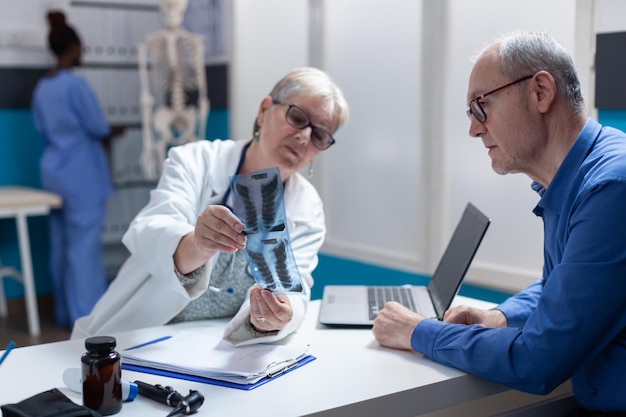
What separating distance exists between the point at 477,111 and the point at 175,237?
733mm

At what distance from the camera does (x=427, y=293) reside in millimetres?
2145

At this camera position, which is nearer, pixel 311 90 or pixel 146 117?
pixel 311 90

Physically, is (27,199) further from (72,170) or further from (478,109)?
(478,109)

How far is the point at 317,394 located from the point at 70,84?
12.4ft

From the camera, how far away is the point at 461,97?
3.25 meters

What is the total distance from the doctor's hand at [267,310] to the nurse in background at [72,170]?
3355mm

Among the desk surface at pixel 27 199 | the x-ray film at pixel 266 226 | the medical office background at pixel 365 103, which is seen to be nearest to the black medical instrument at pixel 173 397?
the x-ray film at pixel 266 226

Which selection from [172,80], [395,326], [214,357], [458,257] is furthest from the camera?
[172,80]

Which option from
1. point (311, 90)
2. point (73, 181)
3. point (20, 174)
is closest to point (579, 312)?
point (311, 90)

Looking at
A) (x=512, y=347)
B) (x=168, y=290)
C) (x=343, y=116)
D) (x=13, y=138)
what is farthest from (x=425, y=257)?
(x=13, y=138)

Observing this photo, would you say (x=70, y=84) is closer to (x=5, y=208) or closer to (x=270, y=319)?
(x=5, y=208)

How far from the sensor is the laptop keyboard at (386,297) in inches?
78.6

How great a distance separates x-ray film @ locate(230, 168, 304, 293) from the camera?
5.05 ft

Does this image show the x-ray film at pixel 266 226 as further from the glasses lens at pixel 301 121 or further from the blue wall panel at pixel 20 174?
the blue wall panel at pixel 20 174
